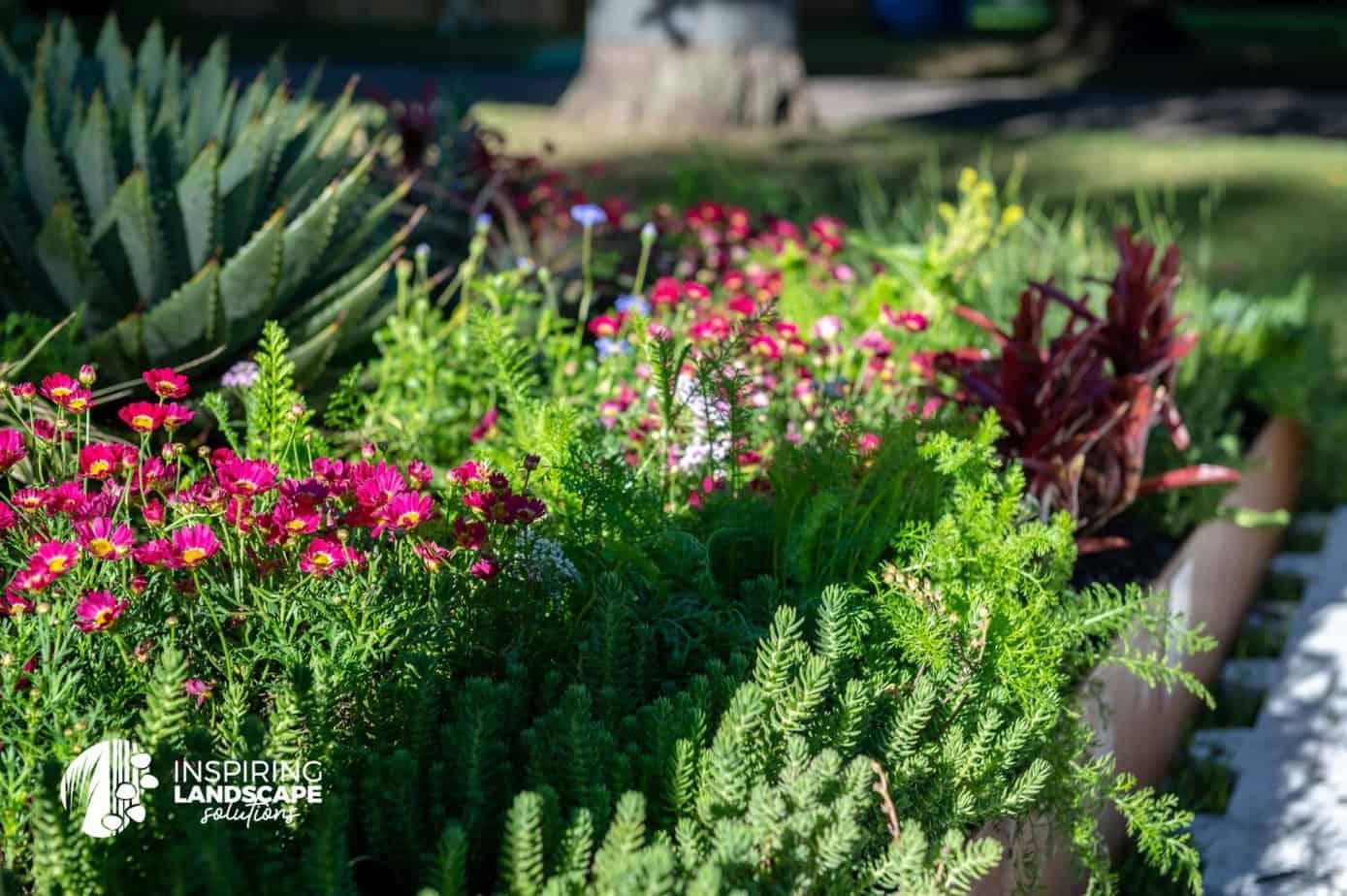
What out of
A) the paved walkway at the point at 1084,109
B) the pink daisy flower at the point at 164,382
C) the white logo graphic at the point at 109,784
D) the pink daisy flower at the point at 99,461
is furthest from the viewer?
the paved walkway at the point at 1084,109

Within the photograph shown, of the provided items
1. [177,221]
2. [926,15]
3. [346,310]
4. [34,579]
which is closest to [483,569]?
[34,579]

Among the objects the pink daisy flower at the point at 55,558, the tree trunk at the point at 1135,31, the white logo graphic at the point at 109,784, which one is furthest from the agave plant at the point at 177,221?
the tree trunk at the point at 1135,31

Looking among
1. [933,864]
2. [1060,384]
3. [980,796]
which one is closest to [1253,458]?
[1060,384]

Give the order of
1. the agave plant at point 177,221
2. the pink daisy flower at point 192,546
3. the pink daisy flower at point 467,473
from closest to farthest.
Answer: the pink daisy flower at point 192,546 < the pink daisy flower at point 467,473 < the agave plant at point 177,221

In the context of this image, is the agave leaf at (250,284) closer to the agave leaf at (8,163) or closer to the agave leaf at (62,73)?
the agave leaf at (8,163)

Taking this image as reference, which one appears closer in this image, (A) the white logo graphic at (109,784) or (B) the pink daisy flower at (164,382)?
(A) the white logo graphic at (109,784)

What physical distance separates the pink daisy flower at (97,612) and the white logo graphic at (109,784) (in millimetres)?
150

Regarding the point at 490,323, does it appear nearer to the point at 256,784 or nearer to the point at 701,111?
the point at 256,784

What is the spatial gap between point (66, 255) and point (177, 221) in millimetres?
317

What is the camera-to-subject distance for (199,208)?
3639 mm

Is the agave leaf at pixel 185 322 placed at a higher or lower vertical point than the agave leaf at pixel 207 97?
lower

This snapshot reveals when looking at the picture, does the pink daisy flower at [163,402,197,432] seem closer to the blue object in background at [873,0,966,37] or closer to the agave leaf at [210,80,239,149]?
the agave leaf at [210,80,239,149]

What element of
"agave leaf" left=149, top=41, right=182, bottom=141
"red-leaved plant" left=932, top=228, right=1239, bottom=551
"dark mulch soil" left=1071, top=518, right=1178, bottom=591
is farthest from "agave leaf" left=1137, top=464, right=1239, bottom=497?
"agave leaf" left=149, top=41, right=182, bottom=141

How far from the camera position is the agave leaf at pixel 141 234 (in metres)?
3.50
